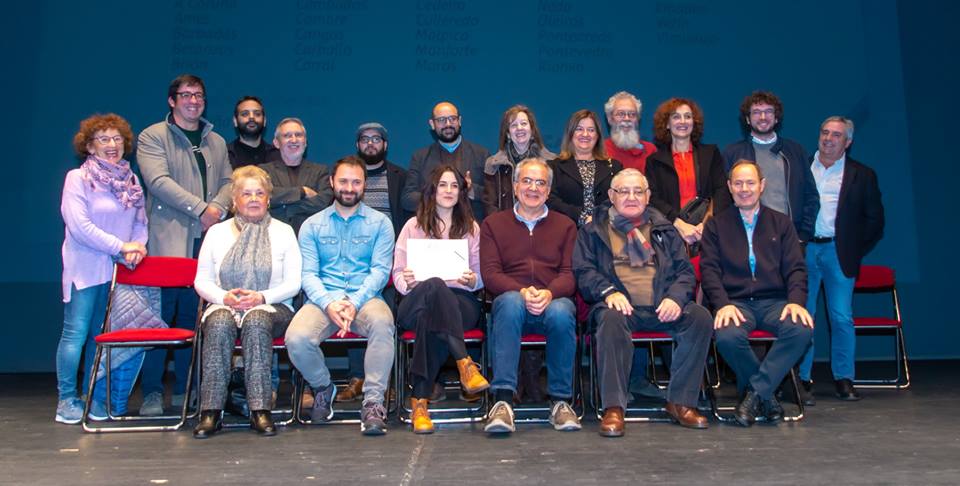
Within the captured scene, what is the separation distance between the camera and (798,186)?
4938 millimetres

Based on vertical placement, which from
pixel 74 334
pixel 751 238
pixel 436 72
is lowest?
pixel 74 334

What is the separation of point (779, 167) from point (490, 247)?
1.85 m

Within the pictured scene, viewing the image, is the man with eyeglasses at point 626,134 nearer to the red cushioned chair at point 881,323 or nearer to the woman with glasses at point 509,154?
the woman with glasses at point 509,154

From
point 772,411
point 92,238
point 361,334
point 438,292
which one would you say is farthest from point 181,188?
point 772,411

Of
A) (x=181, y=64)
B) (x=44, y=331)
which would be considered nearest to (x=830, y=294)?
(x=181, y=64)

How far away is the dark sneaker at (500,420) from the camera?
3723mm

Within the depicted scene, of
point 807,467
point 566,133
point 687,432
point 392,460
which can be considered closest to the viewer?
point 807,467

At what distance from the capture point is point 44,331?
6.49m

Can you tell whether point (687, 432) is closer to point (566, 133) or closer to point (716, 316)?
point (716, 316)

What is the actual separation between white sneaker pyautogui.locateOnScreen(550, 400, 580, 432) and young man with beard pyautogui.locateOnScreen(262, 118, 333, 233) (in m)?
1.87

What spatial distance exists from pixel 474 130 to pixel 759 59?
2.33 metres

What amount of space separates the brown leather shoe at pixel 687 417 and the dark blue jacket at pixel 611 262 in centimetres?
51

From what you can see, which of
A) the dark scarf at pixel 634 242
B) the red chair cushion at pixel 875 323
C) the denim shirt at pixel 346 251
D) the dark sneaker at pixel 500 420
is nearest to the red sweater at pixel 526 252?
the dark scarf at pixel 634 242

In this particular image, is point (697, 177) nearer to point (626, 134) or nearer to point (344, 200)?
point (626, 134)
